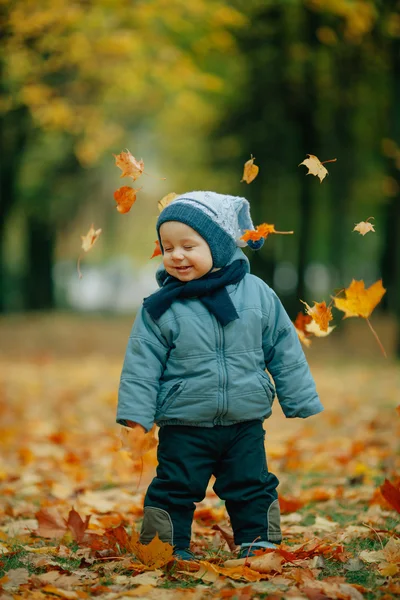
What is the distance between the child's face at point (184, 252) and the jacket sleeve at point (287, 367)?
1.21 feet

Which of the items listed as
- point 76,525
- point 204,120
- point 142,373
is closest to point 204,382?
point 142,373

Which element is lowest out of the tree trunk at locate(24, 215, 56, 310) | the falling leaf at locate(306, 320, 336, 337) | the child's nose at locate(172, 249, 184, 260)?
the falling leaf at locate(306, 320, 336, 337)

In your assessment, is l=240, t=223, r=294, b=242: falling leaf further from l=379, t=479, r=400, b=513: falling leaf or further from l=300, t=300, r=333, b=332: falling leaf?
l=379, t=479, r=400, b=513: falling leaf

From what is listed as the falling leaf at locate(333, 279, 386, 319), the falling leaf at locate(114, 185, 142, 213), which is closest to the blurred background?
the falling leaf at locate(333, 279, 386, 319)

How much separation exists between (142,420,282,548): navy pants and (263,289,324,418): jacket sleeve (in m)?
0.18

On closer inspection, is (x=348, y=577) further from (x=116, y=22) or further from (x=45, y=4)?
(x=116, y=22)

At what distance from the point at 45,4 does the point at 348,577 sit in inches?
292

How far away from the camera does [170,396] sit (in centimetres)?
307

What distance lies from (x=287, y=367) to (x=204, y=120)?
1625 centimetres

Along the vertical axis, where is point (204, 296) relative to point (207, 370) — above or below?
above

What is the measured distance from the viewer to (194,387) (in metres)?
3.04

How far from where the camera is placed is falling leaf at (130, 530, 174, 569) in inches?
116

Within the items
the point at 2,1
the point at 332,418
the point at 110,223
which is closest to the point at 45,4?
the point at 2,1

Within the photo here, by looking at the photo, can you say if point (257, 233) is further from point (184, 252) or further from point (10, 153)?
point (10, 153)
